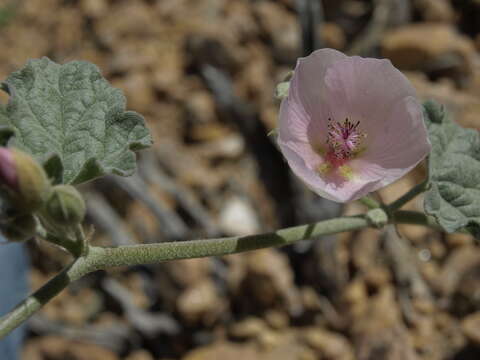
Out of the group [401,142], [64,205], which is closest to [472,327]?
[401,142]

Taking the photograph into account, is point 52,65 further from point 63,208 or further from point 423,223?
point 423,223

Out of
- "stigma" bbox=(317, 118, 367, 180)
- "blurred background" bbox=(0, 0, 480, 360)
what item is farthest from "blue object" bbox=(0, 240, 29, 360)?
"stigma" bbox=(317, 118, 367, 180)

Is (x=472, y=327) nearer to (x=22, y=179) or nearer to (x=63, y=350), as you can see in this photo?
(x=63, y=350)

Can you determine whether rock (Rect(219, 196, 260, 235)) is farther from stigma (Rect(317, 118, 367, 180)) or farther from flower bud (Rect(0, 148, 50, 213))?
flower bud (Rect(0, 148, 50, 213))

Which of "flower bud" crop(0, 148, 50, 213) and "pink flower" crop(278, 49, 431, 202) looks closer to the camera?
"flower bud" crop(0, 148, 50, 213)

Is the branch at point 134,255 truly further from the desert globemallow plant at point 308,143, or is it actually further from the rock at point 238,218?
the rock at point 238,218

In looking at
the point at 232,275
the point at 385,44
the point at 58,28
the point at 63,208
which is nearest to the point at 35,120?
the point at 63,208

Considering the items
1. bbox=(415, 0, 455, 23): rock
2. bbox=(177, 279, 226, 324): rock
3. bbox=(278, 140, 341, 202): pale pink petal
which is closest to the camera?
bbox=(278, 140, 341, 202): pale pink petal
